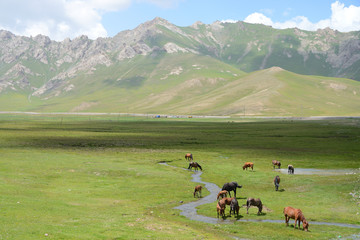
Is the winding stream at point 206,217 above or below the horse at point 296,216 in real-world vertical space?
below

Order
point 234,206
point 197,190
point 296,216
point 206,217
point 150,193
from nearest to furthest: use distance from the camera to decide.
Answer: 1. point 296,216
2. point 234,206
3. point 206,217
4. point 197,190
5. point 150,193

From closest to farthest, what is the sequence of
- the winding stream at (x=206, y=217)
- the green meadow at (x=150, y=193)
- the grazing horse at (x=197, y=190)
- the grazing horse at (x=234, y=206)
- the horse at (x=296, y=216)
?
1. the green meadow at (x=150, y=193)
2. the horse at (x=296, y=216)
3. the winding stream at (x=206, y=217)
4. the grazing horse at (x=234, y=206)
5. the grazing horse at (x=197, y=190)

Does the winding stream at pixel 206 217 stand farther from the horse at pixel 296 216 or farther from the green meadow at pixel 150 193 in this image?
the horse at pixel 296 216

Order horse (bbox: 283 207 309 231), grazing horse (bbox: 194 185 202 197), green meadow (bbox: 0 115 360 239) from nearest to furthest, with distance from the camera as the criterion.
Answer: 1. green meadow (bbox: 0 115 360 239)
2. horse (bbox: 283 207 309 231)
3. grazing horse (bbox: 194 185 202 197)

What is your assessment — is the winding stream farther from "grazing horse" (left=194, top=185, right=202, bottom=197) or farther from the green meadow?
"grazing horse" (left=194, top=185, right=202, bottom=197)

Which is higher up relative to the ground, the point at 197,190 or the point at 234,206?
the point at 234,206

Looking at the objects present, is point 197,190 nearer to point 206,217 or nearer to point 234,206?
point 206,217

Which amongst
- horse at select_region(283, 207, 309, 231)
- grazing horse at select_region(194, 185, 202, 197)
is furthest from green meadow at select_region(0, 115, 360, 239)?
grazing horse at select_region(194, 185, 202, 197)

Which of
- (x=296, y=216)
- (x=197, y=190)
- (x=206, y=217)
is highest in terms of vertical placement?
(x=296, y=216)

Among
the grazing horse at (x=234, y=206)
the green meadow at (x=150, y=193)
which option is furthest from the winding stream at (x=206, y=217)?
the grazing horse at (x=234, y=206)

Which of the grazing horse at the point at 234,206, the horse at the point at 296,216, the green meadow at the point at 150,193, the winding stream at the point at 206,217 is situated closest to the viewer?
the green meadow at the point at 150,193

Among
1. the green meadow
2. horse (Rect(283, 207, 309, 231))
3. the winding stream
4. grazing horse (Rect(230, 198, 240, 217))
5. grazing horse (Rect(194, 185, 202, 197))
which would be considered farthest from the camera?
grazing horse (Rect(194, 185, 202, 197))

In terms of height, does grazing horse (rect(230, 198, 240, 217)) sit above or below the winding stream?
above

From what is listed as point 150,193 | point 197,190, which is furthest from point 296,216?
point 150,193
